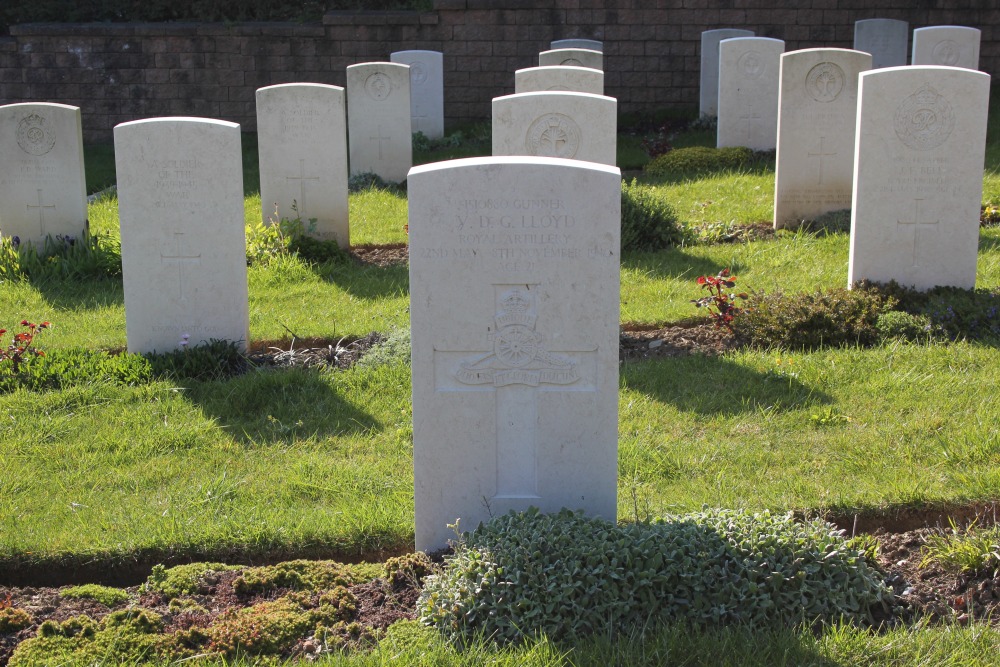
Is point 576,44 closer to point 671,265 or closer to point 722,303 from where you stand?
point 671,265

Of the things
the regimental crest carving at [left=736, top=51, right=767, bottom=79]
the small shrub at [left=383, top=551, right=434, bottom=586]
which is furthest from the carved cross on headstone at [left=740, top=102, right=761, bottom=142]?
the small shrub at [left=383, top=551, right=434, bottom=586]

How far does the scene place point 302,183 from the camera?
9.43 metres

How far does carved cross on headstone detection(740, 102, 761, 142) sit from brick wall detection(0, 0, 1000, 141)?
417cm

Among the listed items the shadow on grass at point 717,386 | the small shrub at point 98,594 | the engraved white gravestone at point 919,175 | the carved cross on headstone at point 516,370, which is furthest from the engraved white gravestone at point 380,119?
the small shrub at point 98,594

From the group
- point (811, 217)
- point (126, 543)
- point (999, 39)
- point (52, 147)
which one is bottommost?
point (126, 543)

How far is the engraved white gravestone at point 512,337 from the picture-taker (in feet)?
12.4

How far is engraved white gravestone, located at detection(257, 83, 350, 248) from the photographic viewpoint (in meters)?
9.29

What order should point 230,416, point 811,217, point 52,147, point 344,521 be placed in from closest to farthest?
point 344,521
point 230,416
point 52,147
point 811,217

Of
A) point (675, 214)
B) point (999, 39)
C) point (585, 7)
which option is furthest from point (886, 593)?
point (999, 39)

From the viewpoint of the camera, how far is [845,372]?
574 centimetres

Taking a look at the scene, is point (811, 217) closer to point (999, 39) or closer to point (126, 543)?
point (126, 543)

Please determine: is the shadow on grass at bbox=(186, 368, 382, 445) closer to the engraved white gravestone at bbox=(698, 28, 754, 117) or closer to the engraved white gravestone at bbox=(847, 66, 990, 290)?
the engraved white gravestone at bbox=(847, 66, 990, 290)

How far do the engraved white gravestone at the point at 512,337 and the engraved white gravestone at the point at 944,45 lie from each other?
11.2 metres

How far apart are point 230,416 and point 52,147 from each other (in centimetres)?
471
